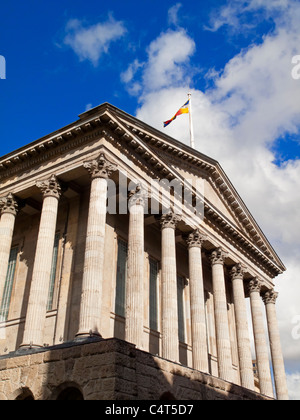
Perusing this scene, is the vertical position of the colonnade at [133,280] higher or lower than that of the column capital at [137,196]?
lower

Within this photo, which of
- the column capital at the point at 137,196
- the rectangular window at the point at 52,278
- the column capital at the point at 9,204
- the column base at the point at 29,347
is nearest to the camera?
the column base at the point at 29,347

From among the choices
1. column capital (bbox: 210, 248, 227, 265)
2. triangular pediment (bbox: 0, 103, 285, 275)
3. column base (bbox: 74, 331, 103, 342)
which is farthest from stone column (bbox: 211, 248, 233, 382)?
column base (bbox: 74, 331, 103, 342)

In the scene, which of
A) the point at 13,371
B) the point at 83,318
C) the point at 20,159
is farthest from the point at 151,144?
the point at 13,371

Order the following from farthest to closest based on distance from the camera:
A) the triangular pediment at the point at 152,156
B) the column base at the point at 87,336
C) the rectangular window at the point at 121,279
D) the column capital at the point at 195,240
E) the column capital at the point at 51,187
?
the column capital at the point at 195,240 < the rectangular window at the point at 121,279 < the column capital at the point at 51,187 < the triangular pediment at the point at 152,156 < the column base at the point at 87,336

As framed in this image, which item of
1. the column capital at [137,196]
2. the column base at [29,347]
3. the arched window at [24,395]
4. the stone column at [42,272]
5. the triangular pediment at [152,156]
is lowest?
the arched window at [24,395]

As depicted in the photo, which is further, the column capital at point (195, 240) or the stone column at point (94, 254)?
the column capital at point (195, 240)

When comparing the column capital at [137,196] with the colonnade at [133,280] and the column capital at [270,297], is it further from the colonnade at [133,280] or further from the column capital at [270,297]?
the column capital at [270,297]

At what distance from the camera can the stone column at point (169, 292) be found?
872 inches

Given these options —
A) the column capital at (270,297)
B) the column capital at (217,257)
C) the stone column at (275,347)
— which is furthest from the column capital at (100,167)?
the stone column at (275,347)

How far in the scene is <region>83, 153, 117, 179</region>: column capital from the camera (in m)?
21.1

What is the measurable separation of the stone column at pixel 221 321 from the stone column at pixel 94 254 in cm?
1144

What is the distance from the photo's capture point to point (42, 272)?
20.1m

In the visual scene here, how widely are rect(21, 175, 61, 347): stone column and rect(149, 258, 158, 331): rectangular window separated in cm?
815

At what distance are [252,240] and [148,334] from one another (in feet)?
46.7
